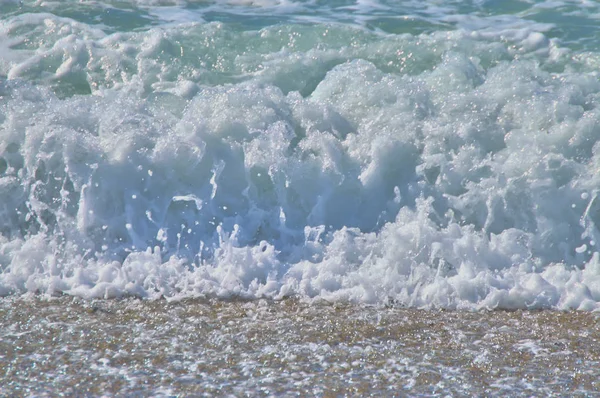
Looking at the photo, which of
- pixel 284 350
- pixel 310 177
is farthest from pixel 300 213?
pixel 284 350

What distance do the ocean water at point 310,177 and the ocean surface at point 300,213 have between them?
0.6 inches

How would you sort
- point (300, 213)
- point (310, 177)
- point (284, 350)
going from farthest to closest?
point (310, 177)
point (300, 213)
point (284, 350)

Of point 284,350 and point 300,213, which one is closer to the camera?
point 284,350

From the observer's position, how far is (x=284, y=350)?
355 centimetres

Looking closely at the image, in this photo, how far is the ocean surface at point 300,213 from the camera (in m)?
3.47

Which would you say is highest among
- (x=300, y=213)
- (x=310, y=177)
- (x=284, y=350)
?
(x=310, y=177)

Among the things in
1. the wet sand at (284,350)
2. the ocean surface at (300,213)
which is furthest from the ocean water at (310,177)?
the wet sand at (284,350)

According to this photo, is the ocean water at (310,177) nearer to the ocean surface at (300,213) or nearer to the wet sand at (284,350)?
the ocean surface at (300,213)

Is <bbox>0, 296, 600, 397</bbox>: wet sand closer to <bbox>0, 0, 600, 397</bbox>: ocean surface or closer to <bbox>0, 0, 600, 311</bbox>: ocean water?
<bbox>0, 0, 600, 397</bbox>: ocean surface

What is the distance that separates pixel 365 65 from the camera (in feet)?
19.5

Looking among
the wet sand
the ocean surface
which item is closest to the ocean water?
the ocean surface

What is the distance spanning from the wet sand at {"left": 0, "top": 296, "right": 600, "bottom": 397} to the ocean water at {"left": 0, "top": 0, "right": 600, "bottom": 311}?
17 cm

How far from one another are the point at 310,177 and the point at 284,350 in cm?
168

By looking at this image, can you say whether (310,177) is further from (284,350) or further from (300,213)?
(284,350)
